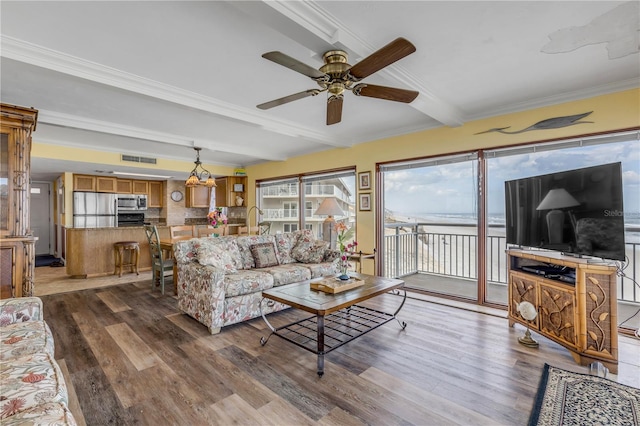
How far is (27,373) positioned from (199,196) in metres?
6.86

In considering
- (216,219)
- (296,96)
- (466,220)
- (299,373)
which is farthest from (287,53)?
(216,219)

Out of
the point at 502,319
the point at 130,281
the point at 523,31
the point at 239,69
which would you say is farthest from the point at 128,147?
the point at 502,319

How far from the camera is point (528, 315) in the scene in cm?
280

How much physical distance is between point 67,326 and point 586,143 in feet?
19.9

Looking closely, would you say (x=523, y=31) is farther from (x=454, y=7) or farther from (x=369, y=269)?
(x=369, y=269)

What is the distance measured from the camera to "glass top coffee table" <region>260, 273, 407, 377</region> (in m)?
2.36

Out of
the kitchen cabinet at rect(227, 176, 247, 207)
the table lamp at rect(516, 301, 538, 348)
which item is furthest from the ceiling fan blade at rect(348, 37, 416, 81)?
the kitchen cabinet at rect(227, 176, 247, 207)

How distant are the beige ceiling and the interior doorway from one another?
6.59 meters

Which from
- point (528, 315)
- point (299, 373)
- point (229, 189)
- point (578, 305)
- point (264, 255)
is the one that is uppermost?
point (229, 189)

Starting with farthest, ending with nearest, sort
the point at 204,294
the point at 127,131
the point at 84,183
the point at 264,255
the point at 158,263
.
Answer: the point at 84,183 → the point at 158,263 → the point at 127,131 → the point at 264,255 → the point at 204,294

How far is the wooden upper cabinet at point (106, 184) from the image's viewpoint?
7.09 m

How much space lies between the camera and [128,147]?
553cm

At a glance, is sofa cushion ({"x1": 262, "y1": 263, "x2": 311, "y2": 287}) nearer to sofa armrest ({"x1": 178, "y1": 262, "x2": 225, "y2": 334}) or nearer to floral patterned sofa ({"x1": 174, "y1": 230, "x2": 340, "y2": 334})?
floral patterned sofa ({"x1": 174, "y1": 230, "x2": 340, "y2": 334})

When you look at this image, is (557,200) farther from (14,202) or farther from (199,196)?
(199,196)
